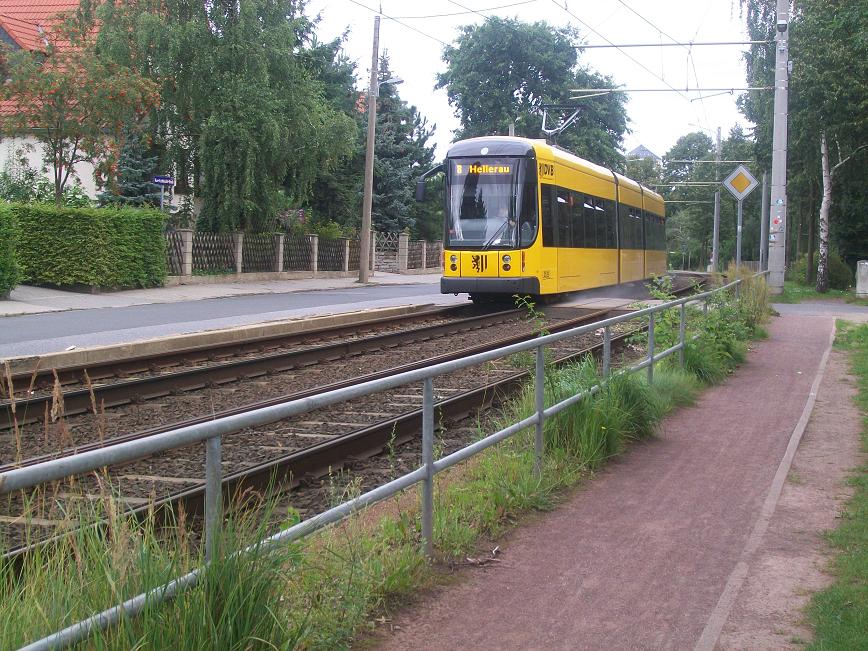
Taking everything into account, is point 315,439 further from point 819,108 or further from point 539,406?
point 819,108

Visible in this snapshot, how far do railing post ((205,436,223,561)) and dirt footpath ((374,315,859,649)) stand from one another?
3.25ft

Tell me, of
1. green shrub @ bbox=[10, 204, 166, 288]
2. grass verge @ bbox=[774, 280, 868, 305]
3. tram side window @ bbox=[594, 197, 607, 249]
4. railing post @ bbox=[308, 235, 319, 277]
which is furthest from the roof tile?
grass verge @ bbox=[774, 280, 868, 305]

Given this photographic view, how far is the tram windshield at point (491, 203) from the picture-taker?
19656 mm

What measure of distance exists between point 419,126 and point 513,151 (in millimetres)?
34589

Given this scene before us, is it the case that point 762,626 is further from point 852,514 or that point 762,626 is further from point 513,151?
point 513,151

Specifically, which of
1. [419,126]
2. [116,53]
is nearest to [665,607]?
[116,53]

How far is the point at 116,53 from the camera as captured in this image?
29594mm

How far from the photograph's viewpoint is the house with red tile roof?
33.2 metres

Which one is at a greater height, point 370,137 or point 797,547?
point 370,137

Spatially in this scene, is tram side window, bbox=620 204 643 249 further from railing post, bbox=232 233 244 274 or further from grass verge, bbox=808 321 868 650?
grass verge, bbox=808 321 868 650

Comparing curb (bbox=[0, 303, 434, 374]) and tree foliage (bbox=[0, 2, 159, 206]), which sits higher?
tree foliage (bbox=[0, 2, 159, 206])

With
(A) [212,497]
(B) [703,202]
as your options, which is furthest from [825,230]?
(A) [212,497]

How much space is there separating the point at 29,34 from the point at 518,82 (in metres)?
30.0

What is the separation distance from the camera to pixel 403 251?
158ft
